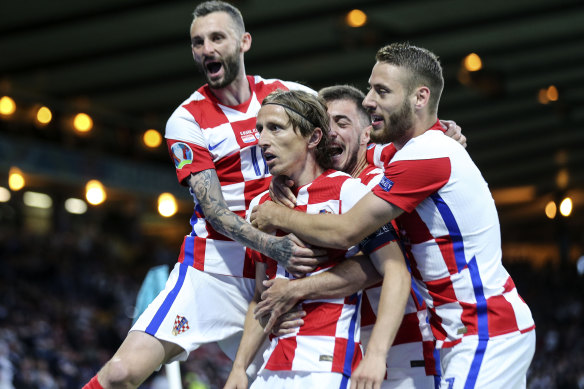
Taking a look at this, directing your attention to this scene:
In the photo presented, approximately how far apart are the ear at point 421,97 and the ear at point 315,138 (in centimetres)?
40

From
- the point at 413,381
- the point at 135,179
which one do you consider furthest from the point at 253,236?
the point at 135,179

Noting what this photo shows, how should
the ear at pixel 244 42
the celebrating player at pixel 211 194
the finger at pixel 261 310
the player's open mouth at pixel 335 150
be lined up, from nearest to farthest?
the finger at pixel 261 310, the player's open mouth at pixel 335 150, the celebrating player at pixel 211 194, the ear at pixel 244 42

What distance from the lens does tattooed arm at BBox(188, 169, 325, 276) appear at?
2.97 m

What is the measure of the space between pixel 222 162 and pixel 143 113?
15529 mm

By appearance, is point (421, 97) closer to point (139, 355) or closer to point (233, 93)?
point (233, 93)

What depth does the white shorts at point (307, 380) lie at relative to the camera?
2775 millimetres

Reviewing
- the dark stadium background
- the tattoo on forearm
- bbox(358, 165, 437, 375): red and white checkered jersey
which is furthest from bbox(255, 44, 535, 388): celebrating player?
the dark stadium background

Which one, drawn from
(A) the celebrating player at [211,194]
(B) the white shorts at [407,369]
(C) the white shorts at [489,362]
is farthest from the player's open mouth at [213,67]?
(C) the white shorts at [489,362]

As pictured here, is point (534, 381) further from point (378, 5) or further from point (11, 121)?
point (11, 121)

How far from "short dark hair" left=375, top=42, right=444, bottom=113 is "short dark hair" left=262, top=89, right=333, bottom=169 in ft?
1.04

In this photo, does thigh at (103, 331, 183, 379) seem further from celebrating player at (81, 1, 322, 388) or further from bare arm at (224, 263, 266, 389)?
bare arm at (224, 263, 266, 389)

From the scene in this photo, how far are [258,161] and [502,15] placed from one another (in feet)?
36.6

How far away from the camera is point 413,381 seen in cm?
318

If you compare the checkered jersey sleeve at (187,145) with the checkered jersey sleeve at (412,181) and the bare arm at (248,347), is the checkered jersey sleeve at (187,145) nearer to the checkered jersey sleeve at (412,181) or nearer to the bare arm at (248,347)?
the bare arm at (248,347)
